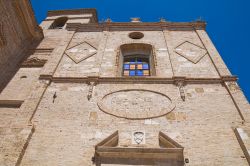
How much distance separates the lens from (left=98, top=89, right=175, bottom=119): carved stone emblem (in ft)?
23.7

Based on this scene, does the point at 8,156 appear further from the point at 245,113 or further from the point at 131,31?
the point at 131,31

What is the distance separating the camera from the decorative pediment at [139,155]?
5.93 metres

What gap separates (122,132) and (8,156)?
2.60 metres

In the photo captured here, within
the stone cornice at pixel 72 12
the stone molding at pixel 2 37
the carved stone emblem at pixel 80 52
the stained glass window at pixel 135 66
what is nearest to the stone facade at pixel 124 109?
the carved stone emblem at pixel 80 52

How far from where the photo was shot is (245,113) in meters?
6.98

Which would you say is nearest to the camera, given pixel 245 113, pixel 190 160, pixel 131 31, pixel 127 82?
pixel 190 160

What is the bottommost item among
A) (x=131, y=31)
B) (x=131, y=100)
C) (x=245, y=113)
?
(x=245, y=113)

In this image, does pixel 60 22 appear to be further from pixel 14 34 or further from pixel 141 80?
pixel 141 80

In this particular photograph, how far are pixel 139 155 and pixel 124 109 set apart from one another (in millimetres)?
1706

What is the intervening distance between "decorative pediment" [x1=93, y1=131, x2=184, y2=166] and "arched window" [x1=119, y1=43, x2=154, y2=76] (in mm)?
3955

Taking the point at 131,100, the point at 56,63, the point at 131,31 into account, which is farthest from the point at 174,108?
the point at 131,31

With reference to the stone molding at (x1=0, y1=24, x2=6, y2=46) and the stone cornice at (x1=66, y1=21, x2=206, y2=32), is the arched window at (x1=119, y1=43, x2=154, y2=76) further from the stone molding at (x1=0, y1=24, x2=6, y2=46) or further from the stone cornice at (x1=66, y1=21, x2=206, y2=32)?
the stone molding at (x1=0, y1=24, x2=6, y2=46)

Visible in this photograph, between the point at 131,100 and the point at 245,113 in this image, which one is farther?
the point at 131,100

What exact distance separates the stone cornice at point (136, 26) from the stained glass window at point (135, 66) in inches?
84.5
